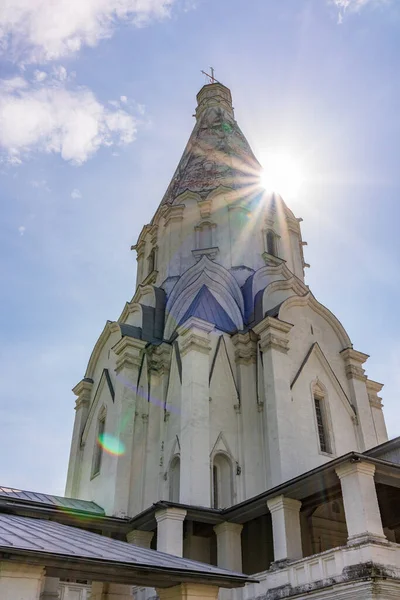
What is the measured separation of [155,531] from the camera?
14133 millimetres

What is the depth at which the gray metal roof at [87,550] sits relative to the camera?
19.1ft

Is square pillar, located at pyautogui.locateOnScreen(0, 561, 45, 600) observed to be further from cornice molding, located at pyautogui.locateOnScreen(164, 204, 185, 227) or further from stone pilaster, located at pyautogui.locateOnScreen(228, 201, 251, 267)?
cornice molding, located at pyautogui.locateOnScreen(164, 204, 185, 227)

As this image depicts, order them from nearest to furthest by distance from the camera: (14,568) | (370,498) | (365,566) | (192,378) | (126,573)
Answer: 1. (14,568)
2. (126,573)
3. (365,566)
4. (370,498)
5. (192,378)

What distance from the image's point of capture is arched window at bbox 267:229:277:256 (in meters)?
22.6

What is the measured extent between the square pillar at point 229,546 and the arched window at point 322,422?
13.9 feet

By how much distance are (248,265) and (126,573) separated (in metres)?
15.8

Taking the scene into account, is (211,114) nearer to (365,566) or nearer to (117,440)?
(117,440)

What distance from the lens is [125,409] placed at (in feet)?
55.1

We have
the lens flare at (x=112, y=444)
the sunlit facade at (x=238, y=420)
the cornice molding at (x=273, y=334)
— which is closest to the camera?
the sunlit facade at (x=238, y=420)

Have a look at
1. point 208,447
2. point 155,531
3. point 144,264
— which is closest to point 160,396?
point 208,447

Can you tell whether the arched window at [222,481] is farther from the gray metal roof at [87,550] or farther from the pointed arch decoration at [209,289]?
the gray metal roof at [87,550]

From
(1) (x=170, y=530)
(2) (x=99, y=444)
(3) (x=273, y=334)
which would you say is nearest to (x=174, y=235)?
(3) (x=273, y=334)

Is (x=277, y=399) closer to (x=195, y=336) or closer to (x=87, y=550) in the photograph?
(x=195, y=336)

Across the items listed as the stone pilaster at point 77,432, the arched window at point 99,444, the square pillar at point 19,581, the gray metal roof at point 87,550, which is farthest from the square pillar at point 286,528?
the stone pilaster at point 77,432
